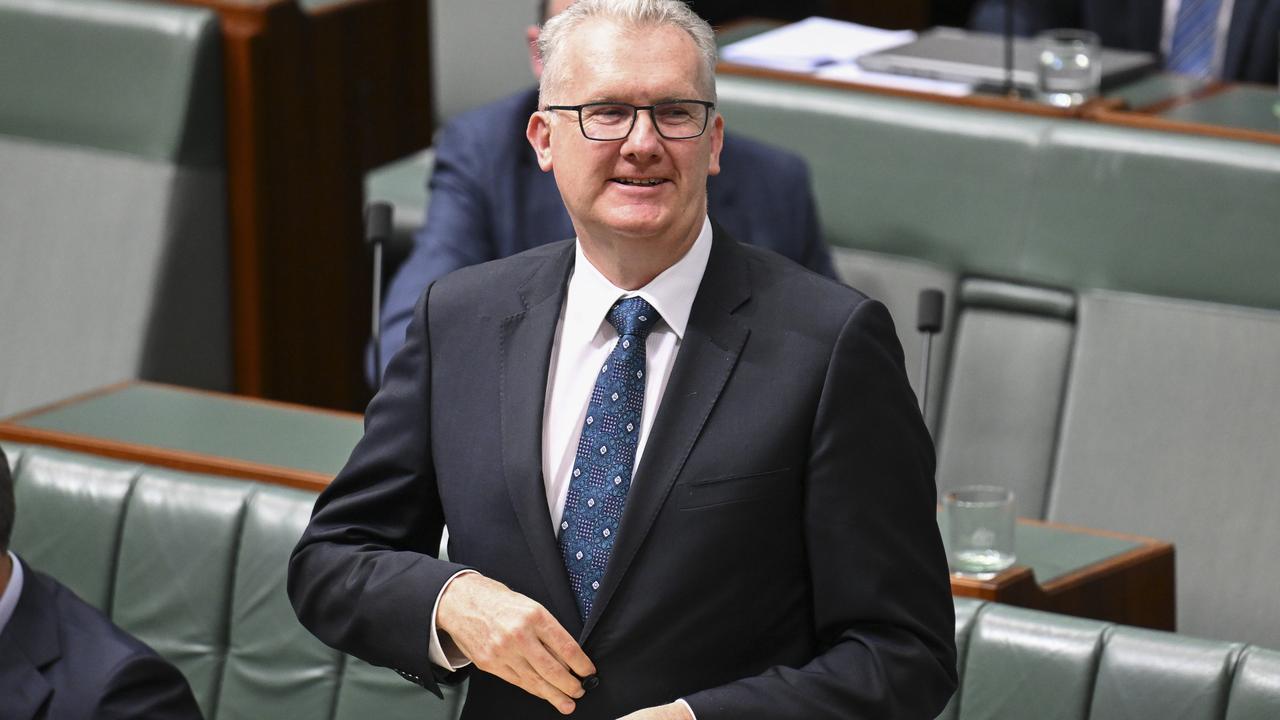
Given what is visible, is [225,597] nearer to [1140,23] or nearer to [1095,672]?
[1095,672]

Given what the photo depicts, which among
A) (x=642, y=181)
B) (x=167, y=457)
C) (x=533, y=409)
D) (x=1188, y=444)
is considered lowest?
(x=1188, y=444)

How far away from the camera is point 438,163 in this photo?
9.11ft

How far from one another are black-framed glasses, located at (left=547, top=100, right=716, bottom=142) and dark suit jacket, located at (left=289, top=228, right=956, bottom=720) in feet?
0.36

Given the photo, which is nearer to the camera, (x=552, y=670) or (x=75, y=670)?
(x=552, y=670)

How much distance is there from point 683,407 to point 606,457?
0.06 m

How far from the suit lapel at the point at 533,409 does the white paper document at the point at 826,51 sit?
1.63 m

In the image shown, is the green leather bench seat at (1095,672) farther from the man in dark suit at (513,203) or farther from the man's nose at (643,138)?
the man in dark suit at (513,203)

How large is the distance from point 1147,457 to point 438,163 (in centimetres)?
106

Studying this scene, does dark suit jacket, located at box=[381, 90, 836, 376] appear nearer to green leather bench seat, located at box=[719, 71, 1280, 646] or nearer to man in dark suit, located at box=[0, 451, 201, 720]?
green leather bench seat, located at box=[719, 71, 1280, 646]

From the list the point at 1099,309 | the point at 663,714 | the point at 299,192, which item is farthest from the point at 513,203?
the point at 663,714

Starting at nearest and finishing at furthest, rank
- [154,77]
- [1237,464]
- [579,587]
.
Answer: [579,587] → [1237,464] → [154,77]

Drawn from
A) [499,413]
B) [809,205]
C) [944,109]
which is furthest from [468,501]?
[944,109]

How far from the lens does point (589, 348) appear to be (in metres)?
1.31

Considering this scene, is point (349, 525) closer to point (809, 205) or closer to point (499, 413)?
point (499, 413)
